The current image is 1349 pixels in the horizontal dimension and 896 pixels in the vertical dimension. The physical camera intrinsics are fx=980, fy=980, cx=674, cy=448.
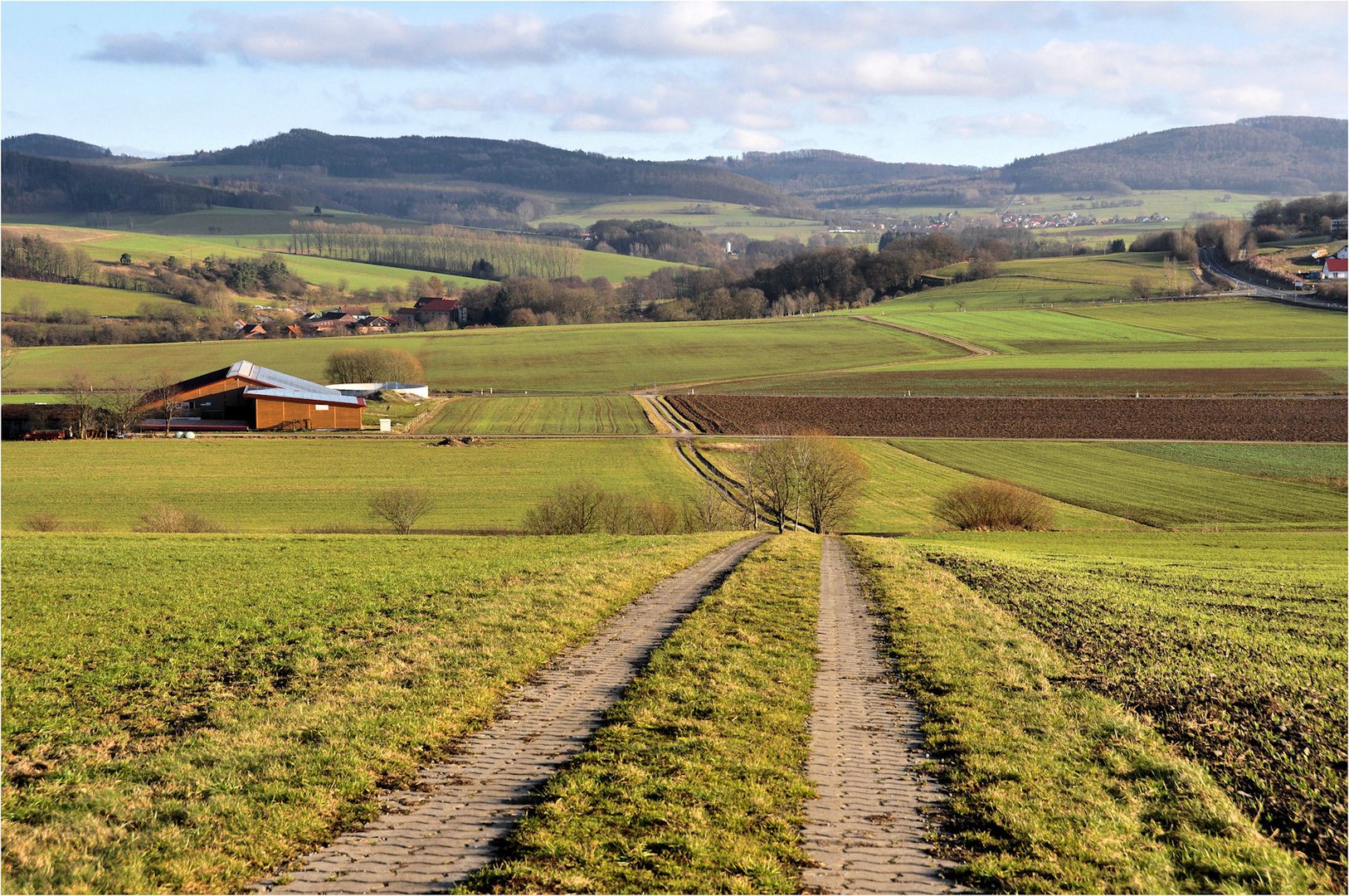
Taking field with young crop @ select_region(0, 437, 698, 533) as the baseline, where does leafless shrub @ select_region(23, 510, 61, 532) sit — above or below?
above

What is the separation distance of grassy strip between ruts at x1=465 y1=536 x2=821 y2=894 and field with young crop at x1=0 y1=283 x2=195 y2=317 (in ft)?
483

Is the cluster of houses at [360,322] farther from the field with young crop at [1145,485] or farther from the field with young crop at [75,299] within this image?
the field with young crop at [1145,485]

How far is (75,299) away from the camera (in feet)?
468

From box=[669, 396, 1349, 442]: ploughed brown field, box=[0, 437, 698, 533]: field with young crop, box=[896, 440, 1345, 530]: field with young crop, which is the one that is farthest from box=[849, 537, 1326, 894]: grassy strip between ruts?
box=[669, 396, 1349, 442]: ploughed brown field

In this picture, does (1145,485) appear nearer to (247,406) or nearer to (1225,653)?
(1225,653)

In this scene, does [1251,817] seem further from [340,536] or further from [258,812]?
[340,536]

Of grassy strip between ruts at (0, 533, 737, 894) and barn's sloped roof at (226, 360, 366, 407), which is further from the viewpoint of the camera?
barn's sloped roof at (226, 360, 366, 407)

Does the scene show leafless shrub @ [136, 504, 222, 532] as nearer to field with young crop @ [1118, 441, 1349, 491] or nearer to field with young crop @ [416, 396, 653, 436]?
field with young crop @ [416, 396, 653, 436]

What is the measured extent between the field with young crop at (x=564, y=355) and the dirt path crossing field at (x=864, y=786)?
93370 millimetres

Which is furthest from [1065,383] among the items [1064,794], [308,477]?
[1064,794]

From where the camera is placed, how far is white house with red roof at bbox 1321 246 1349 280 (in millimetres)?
151000

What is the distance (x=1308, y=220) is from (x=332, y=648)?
218 metres

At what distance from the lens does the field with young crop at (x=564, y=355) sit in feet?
360

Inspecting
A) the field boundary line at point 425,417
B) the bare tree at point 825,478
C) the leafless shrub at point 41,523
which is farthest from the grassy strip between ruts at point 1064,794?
the field boundary line at point 425,417
